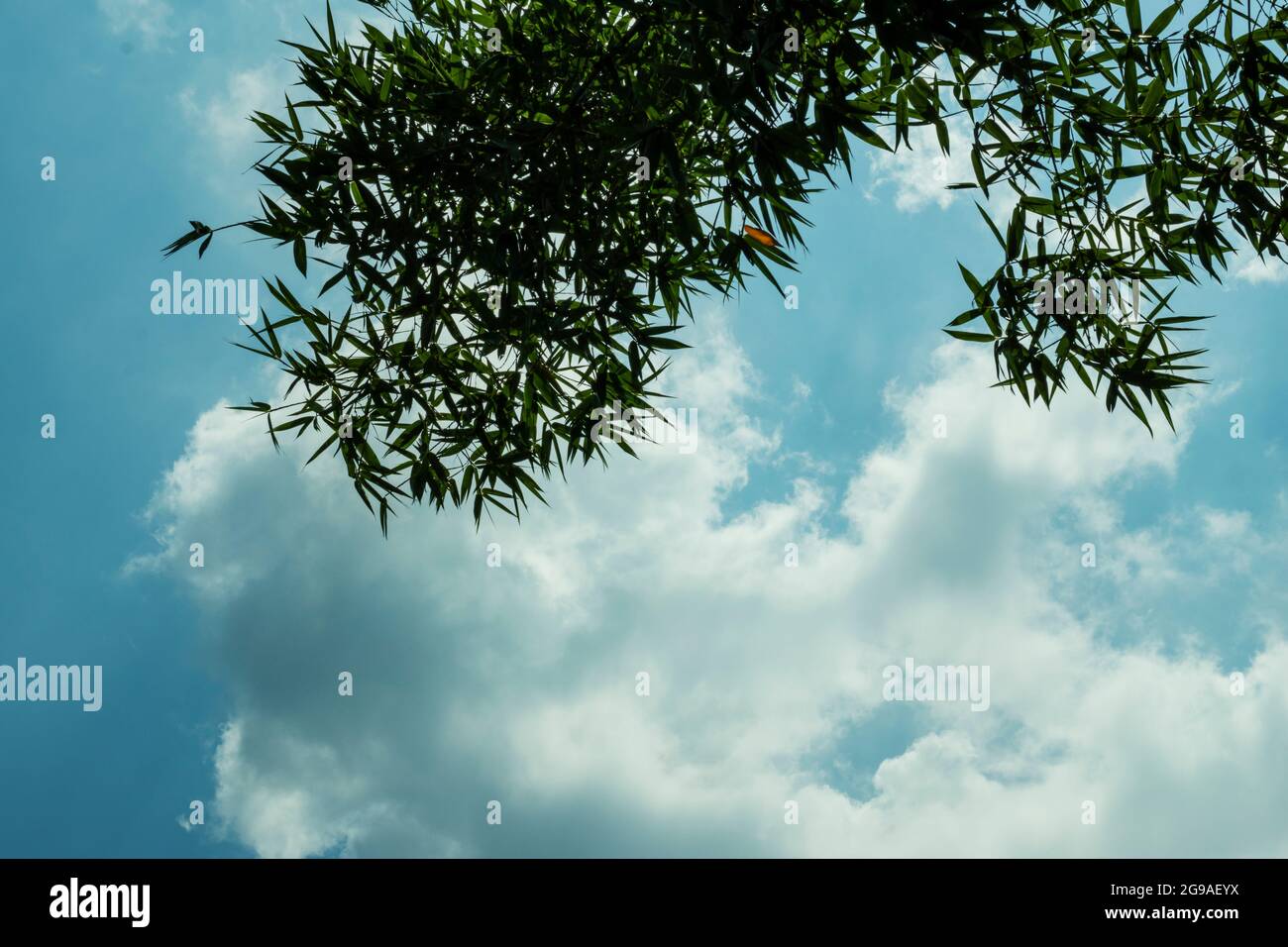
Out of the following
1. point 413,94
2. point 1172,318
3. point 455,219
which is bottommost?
point 1172,318

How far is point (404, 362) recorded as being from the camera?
4738 millimetres

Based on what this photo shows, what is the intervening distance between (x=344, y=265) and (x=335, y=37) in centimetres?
148

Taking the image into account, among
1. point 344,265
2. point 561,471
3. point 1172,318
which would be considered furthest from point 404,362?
point 1172,318

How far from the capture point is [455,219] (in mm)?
4359
